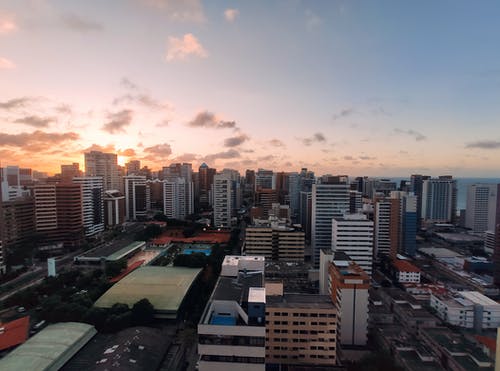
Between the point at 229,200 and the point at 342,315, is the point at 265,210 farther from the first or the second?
the point at 342,315

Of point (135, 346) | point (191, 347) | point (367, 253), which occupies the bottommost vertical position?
point (191, 347)

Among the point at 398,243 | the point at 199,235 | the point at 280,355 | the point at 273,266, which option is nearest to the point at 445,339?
the point at 280,355

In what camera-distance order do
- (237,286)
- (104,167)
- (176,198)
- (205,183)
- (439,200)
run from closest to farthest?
(237,286) → (176,198) → (439,200) → (104,167) → (205,183)

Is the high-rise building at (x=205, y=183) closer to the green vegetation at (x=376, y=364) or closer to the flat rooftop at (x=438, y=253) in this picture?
the flat rooftop at (x=438, y=253)

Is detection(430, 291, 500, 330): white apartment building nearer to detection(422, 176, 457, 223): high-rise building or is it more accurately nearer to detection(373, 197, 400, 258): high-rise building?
detection(373, 197, 400, 258): high-rise building

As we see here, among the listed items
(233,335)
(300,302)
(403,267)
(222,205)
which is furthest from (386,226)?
(233,335)

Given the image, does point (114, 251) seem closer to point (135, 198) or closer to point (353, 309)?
point (353, 309)
